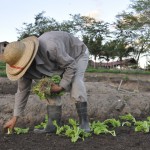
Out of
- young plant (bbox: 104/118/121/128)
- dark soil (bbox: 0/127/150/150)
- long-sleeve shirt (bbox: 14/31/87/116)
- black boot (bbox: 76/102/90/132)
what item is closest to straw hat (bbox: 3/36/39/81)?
long-sleeve shirt (bbox: 14/31/87/116)

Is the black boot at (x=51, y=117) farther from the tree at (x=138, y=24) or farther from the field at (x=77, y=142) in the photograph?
the tree at (x=138, y=24)

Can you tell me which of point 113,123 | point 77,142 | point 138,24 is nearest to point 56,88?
point 77,142

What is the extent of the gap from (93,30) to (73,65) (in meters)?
36.1

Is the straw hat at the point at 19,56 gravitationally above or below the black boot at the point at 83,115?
above

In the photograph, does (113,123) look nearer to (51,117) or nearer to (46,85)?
(51,117)

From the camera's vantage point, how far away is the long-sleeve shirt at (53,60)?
4.31m

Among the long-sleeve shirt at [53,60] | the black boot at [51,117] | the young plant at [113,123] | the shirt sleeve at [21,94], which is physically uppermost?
the long-sleeve shirt at [53,60]

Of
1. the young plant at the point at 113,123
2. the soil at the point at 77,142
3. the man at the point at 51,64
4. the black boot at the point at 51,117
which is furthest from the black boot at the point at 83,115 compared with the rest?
the young plant at the point at 113,123

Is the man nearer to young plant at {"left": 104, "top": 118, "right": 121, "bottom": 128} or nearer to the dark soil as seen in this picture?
the dark soil

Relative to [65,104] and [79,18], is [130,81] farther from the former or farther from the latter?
[79,18]

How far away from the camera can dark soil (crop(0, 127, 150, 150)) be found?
158 inches

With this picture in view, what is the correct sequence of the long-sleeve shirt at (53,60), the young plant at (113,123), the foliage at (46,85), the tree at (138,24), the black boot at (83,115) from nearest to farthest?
the long-sleeve shirt at (53,60), the foliage at (46,85), the black boot at (83,115), the young plant at (113,123), the tree at (138,24)

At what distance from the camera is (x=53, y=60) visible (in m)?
4.43

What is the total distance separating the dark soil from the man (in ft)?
0.82
